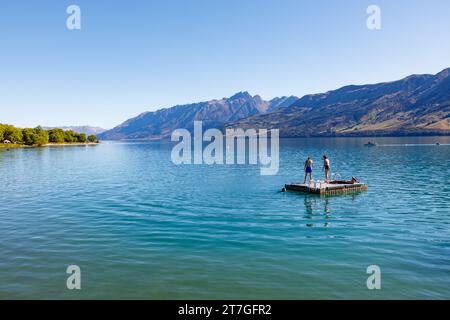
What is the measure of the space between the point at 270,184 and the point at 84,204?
27867mm

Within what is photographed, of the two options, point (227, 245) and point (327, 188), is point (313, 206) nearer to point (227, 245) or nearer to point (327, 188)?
point (327, 188)

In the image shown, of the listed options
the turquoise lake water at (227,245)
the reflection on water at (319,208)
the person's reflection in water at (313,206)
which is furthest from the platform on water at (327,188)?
the turquoise lake water at (227,245)

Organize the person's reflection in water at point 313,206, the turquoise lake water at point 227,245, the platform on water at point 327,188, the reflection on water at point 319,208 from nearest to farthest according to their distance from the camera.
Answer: the turquoise lake water at point 227,245 < the person's reflection in water at point 313,206 < the reflection on water at point 319,208 < the platform on water at point 327,188

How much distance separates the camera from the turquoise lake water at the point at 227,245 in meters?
17.8

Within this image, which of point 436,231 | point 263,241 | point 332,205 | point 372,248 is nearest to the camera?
point 372,248

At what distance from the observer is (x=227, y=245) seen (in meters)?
24.6

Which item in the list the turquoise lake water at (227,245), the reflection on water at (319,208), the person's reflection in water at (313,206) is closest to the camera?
the turquoise lake water at (227,245)

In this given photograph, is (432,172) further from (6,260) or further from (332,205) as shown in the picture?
(6,260)

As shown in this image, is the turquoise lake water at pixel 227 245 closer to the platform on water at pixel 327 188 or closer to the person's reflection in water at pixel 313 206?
the person's reflection in water at pixel 313 206

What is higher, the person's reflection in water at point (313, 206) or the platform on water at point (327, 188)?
the platform on water at point (327, 188)

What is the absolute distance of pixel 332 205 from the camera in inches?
1535

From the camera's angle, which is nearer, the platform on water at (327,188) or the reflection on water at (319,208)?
the reflection on water at (319,208)

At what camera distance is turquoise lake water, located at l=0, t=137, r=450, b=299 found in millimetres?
17844
